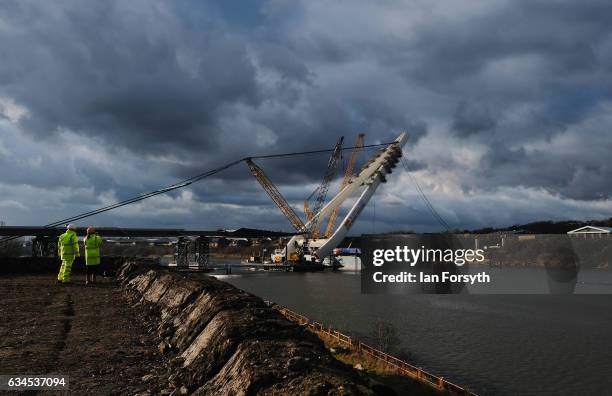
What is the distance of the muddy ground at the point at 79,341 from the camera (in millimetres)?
7680

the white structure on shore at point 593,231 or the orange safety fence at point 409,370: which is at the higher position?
the white structure on shore at point 593,231

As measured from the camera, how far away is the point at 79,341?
9789 mm

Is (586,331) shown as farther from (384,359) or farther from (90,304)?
(90,304)

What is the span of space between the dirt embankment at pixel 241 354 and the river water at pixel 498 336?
306 inches

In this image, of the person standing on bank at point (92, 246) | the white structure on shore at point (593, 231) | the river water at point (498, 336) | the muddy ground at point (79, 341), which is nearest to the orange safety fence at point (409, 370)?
the river water at point (498, 336)

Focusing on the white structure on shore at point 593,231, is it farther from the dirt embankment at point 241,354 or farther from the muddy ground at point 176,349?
the dirt embankment at point 241,354

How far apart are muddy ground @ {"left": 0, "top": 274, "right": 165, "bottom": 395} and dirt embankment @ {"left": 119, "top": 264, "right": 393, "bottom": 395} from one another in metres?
0.50

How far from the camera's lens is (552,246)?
11131cm

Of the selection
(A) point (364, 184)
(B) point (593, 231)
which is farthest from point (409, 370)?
(B) point (593, 231)

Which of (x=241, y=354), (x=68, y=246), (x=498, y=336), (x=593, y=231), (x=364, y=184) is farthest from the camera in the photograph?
(x=593, y=231)

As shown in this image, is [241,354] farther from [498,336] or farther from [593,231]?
[593,231]

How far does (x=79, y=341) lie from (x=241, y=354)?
4478mm

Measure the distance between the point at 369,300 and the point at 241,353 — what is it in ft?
107

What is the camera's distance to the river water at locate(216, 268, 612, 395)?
1532cm
